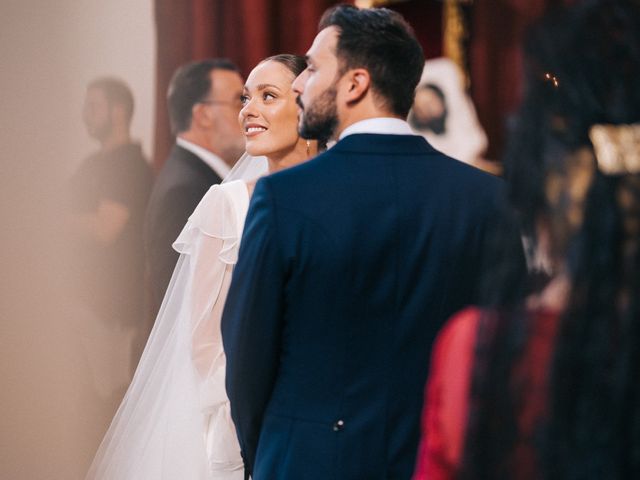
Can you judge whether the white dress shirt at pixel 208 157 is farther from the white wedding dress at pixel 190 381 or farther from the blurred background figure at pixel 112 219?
the white wedding dress at pixel 190 381

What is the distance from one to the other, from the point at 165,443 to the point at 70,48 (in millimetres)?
2599

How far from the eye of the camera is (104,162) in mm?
4797

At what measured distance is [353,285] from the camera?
5.97 ft

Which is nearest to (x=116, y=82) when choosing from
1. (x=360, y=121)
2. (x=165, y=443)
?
(x=165, y=443)

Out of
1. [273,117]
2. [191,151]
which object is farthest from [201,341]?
[191,151]

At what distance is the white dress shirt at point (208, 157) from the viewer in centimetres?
400

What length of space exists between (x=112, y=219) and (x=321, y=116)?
301 cm

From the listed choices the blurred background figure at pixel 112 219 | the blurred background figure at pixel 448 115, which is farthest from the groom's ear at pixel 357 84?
the blurred background figure at pixel 112 219

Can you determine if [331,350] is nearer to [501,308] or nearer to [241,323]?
[241,323]

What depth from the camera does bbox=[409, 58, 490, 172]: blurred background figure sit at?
3568 millimetres

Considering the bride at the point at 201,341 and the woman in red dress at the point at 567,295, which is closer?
the woman in red dress at the point at 567,295

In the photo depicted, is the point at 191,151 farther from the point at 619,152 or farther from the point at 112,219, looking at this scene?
the point at 619,152

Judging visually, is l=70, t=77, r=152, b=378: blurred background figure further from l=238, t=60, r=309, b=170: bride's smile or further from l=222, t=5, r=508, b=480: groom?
l=222, t=5, r=508, b=480: groom

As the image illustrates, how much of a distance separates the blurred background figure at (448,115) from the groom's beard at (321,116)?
1.66 metres
